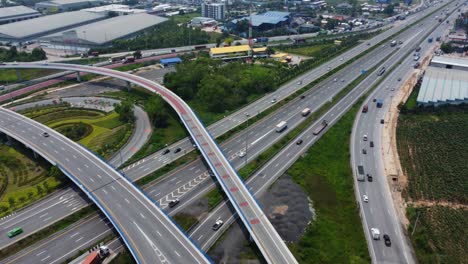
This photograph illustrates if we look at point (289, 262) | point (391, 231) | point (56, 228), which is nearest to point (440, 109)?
point (391, 231)

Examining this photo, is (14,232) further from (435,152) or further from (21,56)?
(21,56)

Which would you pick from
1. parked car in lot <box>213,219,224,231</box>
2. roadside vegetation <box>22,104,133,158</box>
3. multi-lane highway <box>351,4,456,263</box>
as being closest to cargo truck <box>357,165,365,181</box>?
multi-lane highway <box>351,4,456,263</box>

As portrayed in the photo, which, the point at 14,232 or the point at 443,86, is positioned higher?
the point at 443,86

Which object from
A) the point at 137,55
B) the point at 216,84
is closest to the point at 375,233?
the point at 216,84

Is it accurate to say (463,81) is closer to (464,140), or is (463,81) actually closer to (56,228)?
(464,140)

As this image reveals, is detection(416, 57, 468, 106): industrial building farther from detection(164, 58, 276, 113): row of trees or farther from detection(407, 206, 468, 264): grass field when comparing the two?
detection(407, 206, 468, 264): grass field

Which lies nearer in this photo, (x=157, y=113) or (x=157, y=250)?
(x=157, y=250)

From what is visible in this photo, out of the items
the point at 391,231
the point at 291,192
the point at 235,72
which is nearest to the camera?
the point at 391,231
